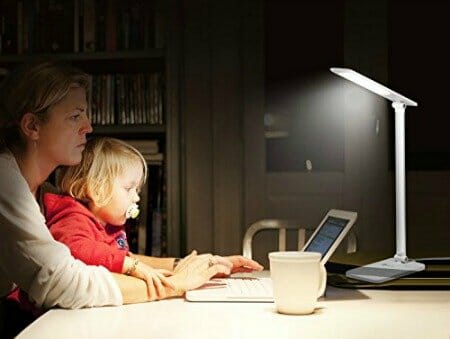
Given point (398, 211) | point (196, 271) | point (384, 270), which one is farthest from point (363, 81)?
point (196, 271)

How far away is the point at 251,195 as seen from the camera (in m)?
3.03

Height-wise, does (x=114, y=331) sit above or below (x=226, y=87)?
below

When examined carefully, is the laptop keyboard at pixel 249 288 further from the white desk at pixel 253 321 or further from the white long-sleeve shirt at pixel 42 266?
the white long-sleeve shirt at pixel 42 266

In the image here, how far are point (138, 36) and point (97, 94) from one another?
0.96 feet

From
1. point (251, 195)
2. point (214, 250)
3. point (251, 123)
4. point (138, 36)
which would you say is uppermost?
point (138, 36)

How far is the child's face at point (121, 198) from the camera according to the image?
1658mm

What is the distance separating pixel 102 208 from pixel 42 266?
0.33 meters

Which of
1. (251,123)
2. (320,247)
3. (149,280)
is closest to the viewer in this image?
(149,280)

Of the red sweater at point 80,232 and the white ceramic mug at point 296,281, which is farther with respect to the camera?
the red sweater at point 80,232

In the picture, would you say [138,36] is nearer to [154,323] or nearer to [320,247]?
[320,247]

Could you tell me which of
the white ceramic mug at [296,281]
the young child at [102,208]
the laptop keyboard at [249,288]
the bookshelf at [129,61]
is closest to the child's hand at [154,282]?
the young child at [102,208]

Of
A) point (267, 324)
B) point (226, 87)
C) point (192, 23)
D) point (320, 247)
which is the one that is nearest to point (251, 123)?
point (226, 87)

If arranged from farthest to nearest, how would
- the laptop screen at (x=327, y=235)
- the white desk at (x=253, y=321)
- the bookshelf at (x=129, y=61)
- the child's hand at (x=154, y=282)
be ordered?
the bookshelf at (x=129, y=61) < the laptop screen at (x=327, y=235) < the child's hand at (x=154, y=282) < the white desk at (x=253, y=321)

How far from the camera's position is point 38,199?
175 centimetres
